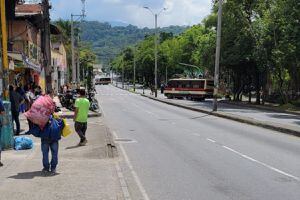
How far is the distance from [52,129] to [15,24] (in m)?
33.7

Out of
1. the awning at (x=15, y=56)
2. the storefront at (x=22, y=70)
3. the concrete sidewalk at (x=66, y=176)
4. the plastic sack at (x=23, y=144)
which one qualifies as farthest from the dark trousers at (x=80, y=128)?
the awning at (x=15, y=56)

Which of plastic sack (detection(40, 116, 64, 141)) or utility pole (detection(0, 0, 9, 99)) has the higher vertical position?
utility pole (detection(0, 0, 9, 99))

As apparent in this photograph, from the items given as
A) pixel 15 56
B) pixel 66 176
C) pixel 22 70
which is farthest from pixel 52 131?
pixel 22 70

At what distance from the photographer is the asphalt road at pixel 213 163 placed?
10003 millimetres

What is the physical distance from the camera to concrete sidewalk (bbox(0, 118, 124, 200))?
358 inches


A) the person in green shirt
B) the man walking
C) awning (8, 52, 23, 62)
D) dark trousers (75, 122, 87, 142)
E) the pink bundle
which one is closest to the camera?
the pink bundle

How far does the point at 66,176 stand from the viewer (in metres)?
10.9

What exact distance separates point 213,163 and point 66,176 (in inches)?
165

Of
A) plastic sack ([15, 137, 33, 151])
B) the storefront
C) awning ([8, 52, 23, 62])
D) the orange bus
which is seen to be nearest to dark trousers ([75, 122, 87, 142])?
plastic sack ([15, 137, 33, 151])

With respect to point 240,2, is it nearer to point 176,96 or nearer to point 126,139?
point 176,96

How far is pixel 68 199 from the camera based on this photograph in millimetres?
8703

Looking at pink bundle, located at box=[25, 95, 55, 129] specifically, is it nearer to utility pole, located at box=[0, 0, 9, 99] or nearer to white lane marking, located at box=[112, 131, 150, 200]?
white lane marking, located at box=[112, 131, 150, 200]

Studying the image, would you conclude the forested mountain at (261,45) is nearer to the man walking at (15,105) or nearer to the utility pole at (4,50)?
the man walking at (15,105)

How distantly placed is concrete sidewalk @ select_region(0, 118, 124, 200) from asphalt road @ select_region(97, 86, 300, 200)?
1.94ft
